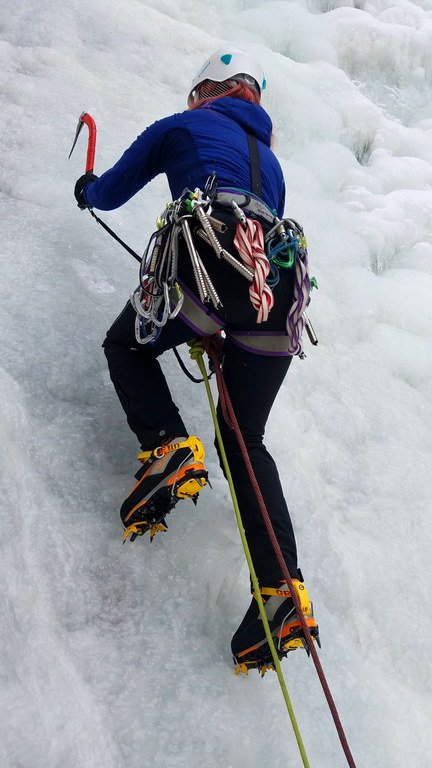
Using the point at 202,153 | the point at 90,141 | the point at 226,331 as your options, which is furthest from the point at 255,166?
the point at 90,141

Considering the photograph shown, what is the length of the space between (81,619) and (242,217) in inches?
34.2

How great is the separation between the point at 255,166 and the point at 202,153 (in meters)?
0.14

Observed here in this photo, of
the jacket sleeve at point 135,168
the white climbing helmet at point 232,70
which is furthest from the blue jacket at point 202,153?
the white climbing helmet at point 232,70

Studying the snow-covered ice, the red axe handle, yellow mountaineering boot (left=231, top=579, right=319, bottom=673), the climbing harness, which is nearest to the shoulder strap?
the climbing harness

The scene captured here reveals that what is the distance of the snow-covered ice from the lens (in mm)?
1376

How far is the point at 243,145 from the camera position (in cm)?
165

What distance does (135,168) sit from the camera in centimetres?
171

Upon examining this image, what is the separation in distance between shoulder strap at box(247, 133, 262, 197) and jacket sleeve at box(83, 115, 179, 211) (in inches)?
7.1

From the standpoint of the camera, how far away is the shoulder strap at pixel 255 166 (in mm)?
1633

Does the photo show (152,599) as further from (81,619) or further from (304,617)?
(304,617)

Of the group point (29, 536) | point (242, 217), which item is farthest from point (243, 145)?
point (29, 536)

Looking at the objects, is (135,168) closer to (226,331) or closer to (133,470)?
(226,331)

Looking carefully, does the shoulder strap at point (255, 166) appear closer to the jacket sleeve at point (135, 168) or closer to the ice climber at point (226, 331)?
the ice climber at point (226, 331)

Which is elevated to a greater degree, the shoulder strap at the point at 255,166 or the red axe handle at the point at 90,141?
the shoulder strap at the point at 255,166
